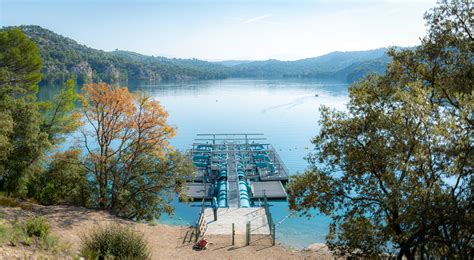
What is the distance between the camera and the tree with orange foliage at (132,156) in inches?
839

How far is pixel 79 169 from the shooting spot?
22.4m

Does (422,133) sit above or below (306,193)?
above

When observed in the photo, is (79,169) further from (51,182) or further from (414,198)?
(414,198)

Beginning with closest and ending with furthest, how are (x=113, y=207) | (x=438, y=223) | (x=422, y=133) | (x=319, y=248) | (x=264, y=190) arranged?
(x=438, y=223) < (x=422, y=133) < (x=319, y=248) < (x=113, y=207) < (x=264, y=190)

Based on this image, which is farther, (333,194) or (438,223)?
(333,194)

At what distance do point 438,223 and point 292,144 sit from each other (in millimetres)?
50859

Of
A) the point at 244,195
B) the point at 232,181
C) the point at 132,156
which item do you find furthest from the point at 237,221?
the point at 232,181

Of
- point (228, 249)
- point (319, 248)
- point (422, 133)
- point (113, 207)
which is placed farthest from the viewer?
point (113, 207)

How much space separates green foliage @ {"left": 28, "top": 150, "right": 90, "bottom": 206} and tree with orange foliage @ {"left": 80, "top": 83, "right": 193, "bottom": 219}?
Answer: 25.8 inches

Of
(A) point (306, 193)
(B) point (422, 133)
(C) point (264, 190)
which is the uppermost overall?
(B) point (422, 133)

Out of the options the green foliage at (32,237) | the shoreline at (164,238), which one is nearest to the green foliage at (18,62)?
the shoreline at (164,238)

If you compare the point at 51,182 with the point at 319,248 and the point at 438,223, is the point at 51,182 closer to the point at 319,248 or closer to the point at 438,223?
the point at 319,248

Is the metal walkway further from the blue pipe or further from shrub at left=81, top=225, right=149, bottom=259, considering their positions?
shrub at left=81, top=225, right=149, bottom=259

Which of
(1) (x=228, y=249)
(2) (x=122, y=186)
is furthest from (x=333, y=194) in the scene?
(2) (x=122, y=186)
